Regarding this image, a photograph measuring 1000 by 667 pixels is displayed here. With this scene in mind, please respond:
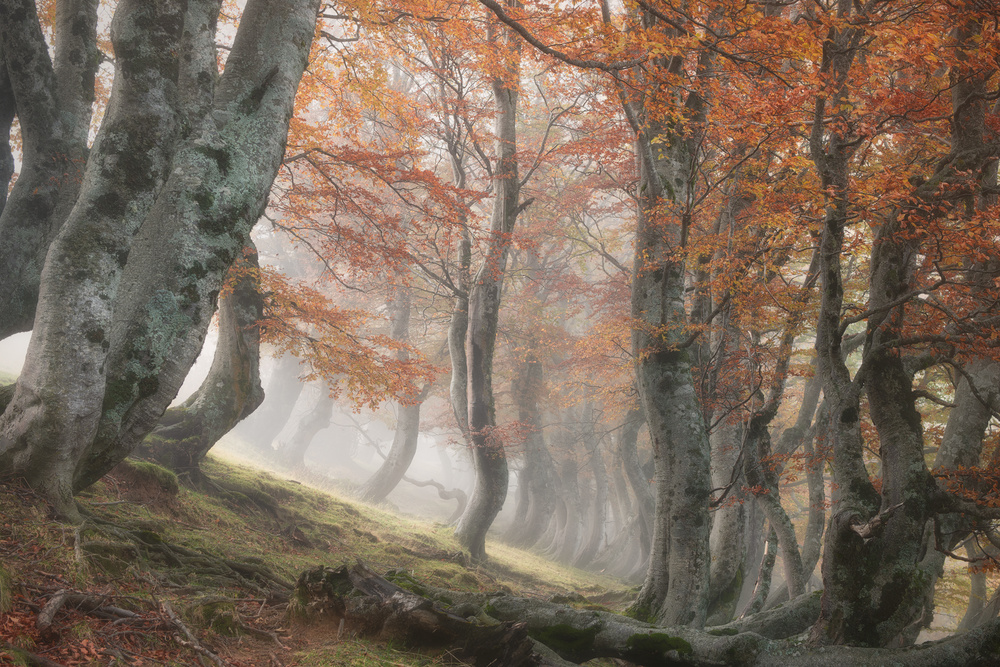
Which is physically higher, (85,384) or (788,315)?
(788,315)

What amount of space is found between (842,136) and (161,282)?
6051 millimetres

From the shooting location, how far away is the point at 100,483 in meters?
A: 5.66

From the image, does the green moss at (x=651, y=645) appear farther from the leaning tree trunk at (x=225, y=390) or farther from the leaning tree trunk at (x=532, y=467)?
the leaning tree trunk at (x=532, y=467)

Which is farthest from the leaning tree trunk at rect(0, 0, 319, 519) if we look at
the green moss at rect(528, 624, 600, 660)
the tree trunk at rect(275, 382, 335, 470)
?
the tree trunk at rect(275, 382, 335, 470)

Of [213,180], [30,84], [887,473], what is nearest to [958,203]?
[887,473]

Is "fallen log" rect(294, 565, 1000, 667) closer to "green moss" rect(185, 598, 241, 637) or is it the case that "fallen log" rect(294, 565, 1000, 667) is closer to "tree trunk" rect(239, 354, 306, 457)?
"green moss" rect(185, 598, 241, 637)

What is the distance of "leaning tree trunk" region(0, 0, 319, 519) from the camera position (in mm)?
3877

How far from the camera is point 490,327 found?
1161 cm

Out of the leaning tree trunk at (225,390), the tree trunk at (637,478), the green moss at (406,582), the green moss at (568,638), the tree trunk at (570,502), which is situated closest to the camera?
the green moss at (568,638)

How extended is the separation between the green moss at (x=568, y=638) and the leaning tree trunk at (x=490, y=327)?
24.2 ft

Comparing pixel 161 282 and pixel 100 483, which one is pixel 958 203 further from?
pixel 100 483

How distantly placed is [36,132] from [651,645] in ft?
25.5

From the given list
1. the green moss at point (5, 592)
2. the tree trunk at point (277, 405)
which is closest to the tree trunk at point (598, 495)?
the tree trunk at point (277, 405)

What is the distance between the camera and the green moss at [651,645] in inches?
149
